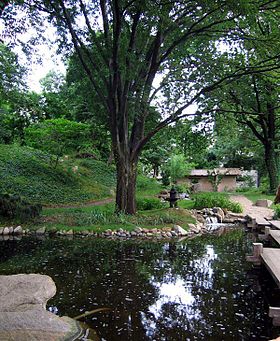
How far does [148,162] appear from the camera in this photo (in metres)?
29.1

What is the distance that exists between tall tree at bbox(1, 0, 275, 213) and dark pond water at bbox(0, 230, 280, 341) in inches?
151

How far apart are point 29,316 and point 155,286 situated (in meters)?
2.33

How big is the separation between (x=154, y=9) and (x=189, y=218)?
23.6ft

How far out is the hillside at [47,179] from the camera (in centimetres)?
1536

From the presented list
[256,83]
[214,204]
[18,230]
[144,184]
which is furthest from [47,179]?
[256,83]

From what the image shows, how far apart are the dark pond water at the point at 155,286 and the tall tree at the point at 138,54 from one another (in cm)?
383

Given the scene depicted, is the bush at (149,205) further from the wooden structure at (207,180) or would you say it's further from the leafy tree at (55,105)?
the wooden structure at (207,180)

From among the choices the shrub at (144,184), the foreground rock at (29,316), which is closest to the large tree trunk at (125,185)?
the foreground rock at (29,316)

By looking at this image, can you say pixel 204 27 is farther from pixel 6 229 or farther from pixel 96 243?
pixel 6 229

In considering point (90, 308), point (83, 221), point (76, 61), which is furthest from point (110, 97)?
point (90, 308)

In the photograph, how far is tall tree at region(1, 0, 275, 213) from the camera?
9.41m

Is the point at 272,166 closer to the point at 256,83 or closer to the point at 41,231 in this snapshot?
the point at 256,83

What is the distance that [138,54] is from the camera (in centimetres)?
1105

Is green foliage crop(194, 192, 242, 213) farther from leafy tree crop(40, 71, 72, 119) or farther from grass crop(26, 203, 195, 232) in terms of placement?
leafy tree crop(40, 71, 72, 119)
